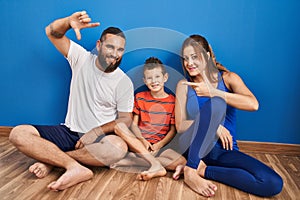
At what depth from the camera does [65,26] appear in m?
1.75

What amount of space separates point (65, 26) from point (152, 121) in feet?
2.22

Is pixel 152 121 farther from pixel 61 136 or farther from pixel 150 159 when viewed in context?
pixel 61 136

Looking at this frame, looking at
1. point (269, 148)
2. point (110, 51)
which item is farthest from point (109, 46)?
point (269, 148)

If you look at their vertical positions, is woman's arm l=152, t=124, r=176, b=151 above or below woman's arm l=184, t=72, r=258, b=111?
below

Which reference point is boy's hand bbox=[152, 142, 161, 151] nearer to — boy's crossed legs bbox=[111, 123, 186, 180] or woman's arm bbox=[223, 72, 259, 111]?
boy's crossed legs bbox=[111, 123, 186, 180]

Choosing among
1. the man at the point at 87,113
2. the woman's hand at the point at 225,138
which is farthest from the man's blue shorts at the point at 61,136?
the woman's hand at the point at 225,138

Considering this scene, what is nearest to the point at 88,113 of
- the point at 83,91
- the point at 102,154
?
the point at 83,91

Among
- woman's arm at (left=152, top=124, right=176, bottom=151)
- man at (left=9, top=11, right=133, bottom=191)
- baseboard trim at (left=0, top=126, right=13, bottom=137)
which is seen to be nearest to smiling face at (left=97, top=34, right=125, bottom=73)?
man at (left=9, top=11, right=133, bottom=191)

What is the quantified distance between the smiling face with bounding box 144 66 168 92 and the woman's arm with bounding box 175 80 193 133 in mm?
97

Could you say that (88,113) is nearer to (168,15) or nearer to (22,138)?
(22,138)

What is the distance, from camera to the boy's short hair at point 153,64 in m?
1.98

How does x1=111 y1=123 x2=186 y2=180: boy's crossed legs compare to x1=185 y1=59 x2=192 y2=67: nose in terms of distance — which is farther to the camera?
x1=185 y1=59 x2=192 y2=67: nose

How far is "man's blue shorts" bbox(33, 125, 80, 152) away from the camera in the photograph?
181 centimetres

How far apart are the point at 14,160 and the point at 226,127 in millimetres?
1118
